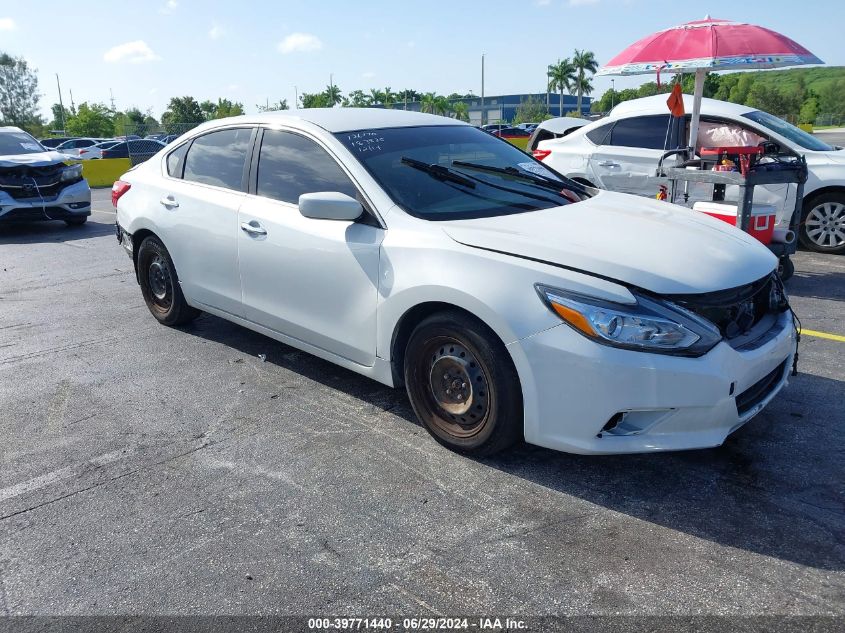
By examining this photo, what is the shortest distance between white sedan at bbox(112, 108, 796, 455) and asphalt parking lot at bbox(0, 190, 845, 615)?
1.05 ft

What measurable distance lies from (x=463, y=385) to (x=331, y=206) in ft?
3.74

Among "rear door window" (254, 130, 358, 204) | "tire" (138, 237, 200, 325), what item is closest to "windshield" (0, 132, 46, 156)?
"tire" (138, 237, 200, 325)

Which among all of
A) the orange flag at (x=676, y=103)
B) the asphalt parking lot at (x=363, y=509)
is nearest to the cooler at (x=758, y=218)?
the asphalt parking lot at (x=363, y=509)

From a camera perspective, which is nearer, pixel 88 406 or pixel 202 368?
pixel 88 406

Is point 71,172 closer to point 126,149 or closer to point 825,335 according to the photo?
point 825,335

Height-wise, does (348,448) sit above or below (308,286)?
below

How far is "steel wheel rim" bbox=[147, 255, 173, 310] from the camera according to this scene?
5461mm

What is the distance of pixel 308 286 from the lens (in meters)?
4.06


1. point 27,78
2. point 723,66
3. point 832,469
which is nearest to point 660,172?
point 723,66

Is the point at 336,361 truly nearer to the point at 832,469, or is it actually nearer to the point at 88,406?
the point at 88,406

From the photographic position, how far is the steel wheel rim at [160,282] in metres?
5.46

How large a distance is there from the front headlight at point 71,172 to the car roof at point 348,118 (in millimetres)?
7563

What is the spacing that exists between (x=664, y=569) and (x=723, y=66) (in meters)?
5.61

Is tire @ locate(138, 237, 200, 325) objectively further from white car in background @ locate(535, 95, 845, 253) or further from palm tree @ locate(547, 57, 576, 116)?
palm tree @ locate(547, 57, 576, 116)
